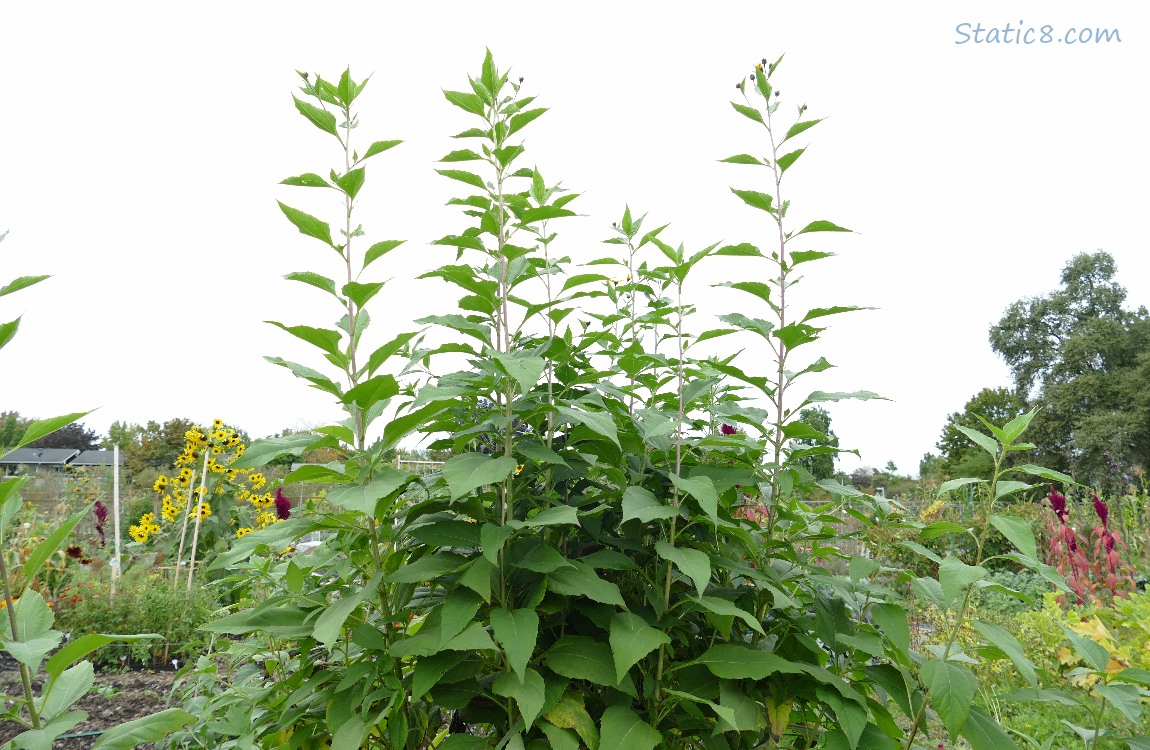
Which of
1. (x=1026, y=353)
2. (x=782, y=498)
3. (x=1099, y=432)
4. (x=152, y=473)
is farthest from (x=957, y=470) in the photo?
(x=782, y=498)

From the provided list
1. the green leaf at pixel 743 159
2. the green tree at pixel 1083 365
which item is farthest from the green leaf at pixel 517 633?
the green tree at pixel 1083 365

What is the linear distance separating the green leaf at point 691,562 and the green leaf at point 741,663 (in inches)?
8.6

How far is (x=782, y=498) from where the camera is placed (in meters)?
2.02

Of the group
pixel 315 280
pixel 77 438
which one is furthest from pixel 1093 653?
pixel 77 438

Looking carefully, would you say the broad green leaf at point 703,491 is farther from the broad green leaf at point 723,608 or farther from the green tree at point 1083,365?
the green tree at point 1083,365

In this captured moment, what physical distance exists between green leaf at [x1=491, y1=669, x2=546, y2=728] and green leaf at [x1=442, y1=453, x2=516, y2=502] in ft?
1.32

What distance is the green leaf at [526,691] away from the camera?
1490 mm

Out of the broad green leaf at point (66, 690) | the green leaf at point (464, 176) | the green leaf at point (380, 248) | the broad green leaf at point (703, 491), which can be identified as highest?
the green leaf at point (464, 176)

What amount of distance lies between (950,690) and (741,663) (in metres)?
0.51

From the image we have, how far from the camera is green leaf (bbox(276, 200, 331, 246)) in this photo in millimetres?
1852

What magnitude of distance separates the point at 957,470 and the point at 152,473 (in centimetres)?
2930

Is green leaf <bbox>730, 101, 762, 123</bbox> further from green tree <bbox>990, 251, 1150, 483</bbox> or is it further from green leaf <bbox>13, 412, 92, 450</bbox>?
green tree <bbox>990, 251, 1150, 483</bbox>

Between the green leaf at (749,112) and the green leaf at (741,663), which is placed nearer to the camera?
the green leaf at (741,663)

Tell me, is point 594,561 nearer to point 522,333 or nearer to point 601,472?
point 601,472
